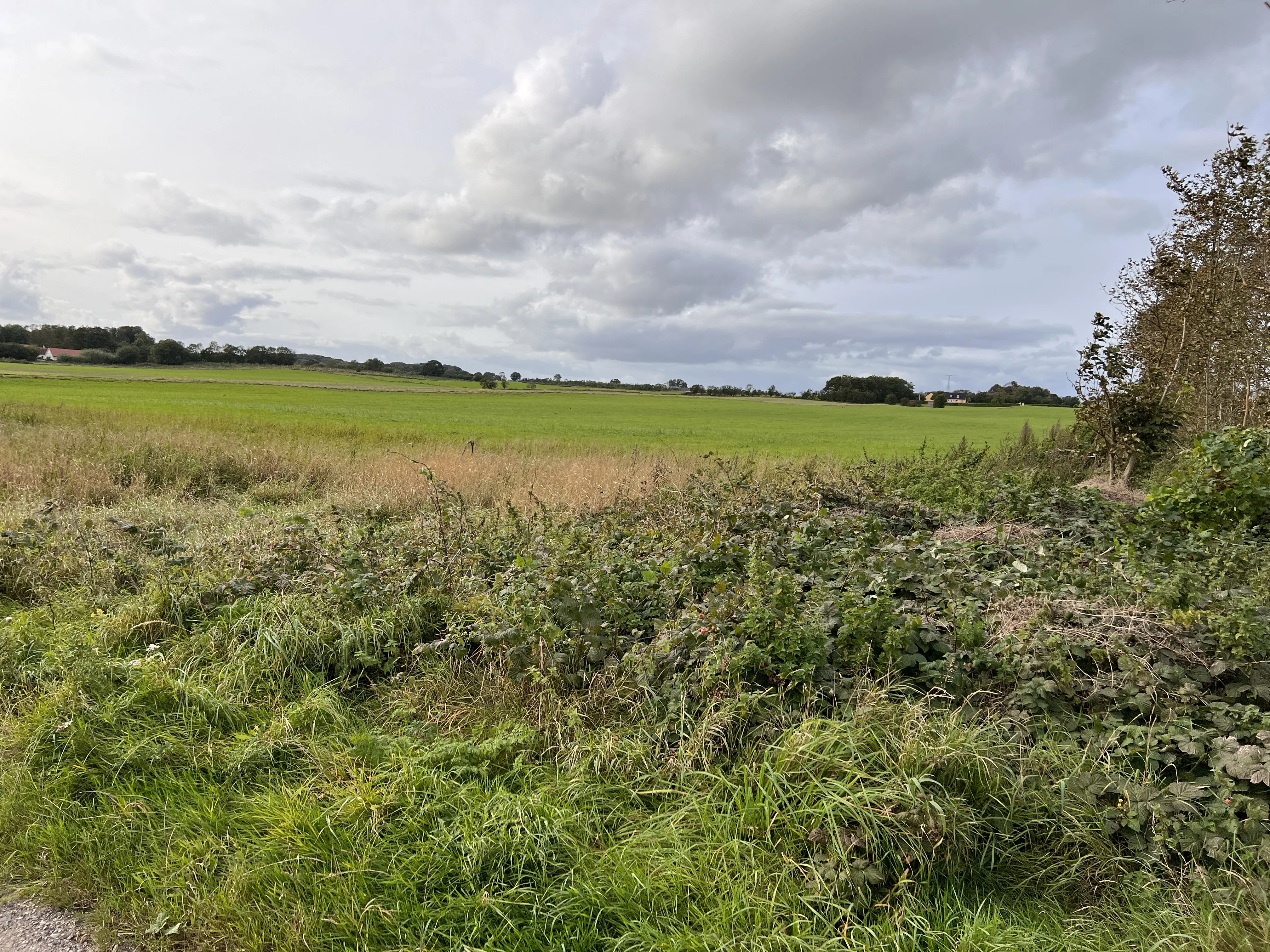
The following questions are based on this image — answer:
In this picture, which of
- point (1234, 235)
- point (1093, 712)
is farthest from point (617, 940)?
point (1234, 235)

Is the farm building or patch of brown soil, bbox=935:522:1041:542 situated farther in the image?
the farm building

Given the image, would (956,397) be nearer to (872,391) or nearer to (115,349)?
(872,391)

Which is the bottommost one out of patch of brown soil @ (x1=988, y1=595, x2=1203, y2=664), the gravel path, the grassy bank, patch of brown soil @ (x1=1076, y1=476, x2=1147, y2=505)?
the gravel path

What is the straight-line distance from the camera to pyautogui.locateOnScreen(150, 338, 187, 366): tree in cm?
9194

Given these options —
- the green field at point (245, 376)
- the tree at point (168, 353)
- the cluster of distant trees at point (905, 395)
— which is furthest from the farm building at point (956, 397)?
the tree at point (168, 353)

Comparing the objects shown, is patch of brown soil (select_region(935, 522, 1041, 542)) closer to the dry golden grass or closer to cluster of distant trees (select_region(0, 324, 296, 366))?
the dry golden grass

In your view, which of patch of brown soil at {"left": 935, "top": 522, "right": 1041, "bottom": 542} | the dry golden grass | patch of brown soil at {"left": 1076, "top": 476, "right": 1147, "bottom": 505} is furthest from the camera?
the dry golden grass

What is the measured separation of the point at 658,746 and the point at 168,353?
113 m

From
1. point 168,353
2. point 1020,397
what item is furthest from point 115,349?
point 1020,397

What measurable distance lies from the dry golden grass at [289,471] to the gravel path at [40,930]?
5.74 metres

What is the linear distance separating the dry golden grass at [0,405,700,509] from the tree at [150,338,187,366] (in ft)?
301

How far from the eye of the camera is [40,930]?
2.75 m

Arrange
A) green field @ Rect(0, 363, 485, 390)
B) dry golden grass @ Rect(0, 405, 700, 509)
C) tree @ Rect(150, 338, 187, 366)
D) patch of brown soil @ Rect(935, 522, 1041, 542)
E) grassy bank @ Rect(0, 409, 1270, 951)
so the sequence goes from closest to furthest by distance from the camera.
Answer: grassy bank @ Rect(0, 409, 1270, 951) → patch of brown soil @ Rect(935, 522, 1041, 542) → dry golden grass @ Rect(0, 405, 700, 509) → green field @ Rect(0, 363, 485, 390) → tree @ Rect(150, 338, 187, 366)

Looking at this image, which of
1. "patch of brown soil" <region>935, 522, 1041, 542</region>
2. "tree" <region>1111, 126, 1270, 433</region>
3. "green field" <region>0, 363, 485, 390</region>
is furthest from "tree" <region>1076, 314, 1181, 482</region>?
"green field" <region>0, 363, 485, 390</region>
